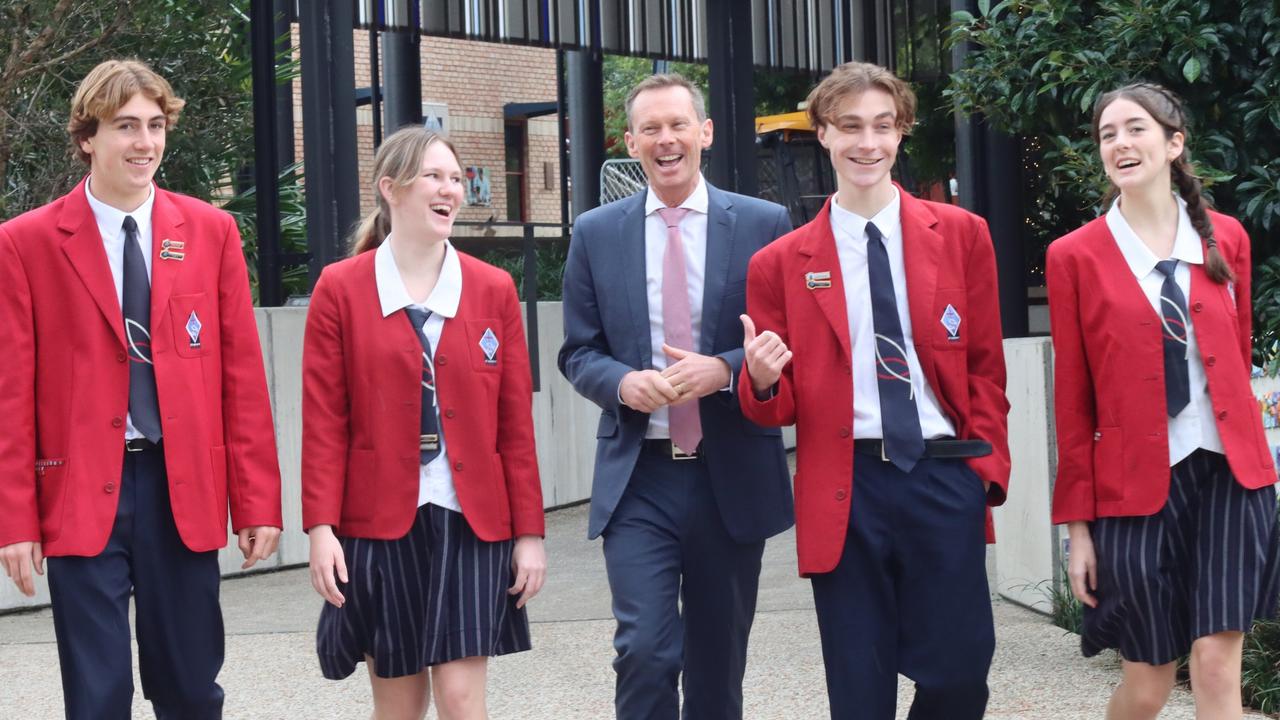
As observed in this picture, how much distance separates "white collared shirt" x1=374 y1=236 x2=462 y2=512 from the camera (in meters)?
4.52

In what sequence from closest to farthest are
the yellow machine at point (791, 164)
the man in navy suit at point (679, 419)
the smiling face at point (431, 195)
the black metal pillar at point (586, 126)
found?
the smiling face at point (431, 195)
the man in navy suit at point (679, 419)
the black metal pillar at point (586, 126)
the yellow machine at point (791, 164)

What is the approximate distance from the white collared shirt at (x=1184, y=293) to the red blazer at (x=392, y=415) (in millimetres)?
1664

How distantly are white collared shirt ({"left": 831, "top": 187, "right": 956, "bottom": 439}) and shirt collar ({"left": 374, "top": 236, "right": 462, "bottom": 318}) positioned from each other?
3.38 feet

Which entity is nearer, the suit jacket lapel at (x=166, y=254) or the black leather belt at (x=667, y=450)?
the suit jacket lapel at (x=166, y=254)

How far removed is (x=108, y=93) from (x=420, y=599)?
1519 mm

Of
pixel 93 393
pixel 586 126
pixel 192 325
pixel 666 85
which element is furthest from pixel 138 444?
pixel 586 126

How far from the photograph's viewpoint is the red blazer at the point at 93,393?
427 cm

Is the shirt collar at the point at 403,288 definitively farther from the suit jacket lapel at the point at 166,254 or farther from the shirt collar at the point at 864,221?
the shirt collar at the point at 864,221

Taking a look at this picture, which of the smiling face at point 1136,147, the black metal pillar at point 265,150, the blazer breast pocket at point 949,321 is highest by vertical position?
the black metal pillar at point 265,150

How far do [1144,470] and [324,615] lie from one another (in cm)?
218

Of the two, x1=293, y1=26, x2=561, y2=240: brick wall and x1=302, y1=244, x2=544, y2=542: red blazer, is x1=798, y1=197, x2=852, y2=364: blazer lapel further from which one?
x1=293, y1=26, x2=561, y2=240: brick wall

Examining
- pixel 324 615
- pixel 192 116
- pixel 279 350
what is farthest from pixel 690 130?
pixel 192 116

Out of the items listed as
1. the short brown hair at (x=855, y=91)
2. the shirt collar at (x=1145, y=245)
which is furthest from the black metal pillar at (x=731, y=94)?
the short brown hair at (x=855, y=91)

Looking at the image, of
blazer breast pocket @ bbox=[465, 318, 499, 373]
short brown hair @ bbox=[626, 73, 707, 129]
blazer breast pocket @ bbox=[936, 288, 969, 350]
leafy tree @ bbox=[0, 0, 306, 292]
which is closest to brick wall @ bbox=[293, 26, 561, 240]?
leafy tree @ bbox=[0, 0, 306, 292]
